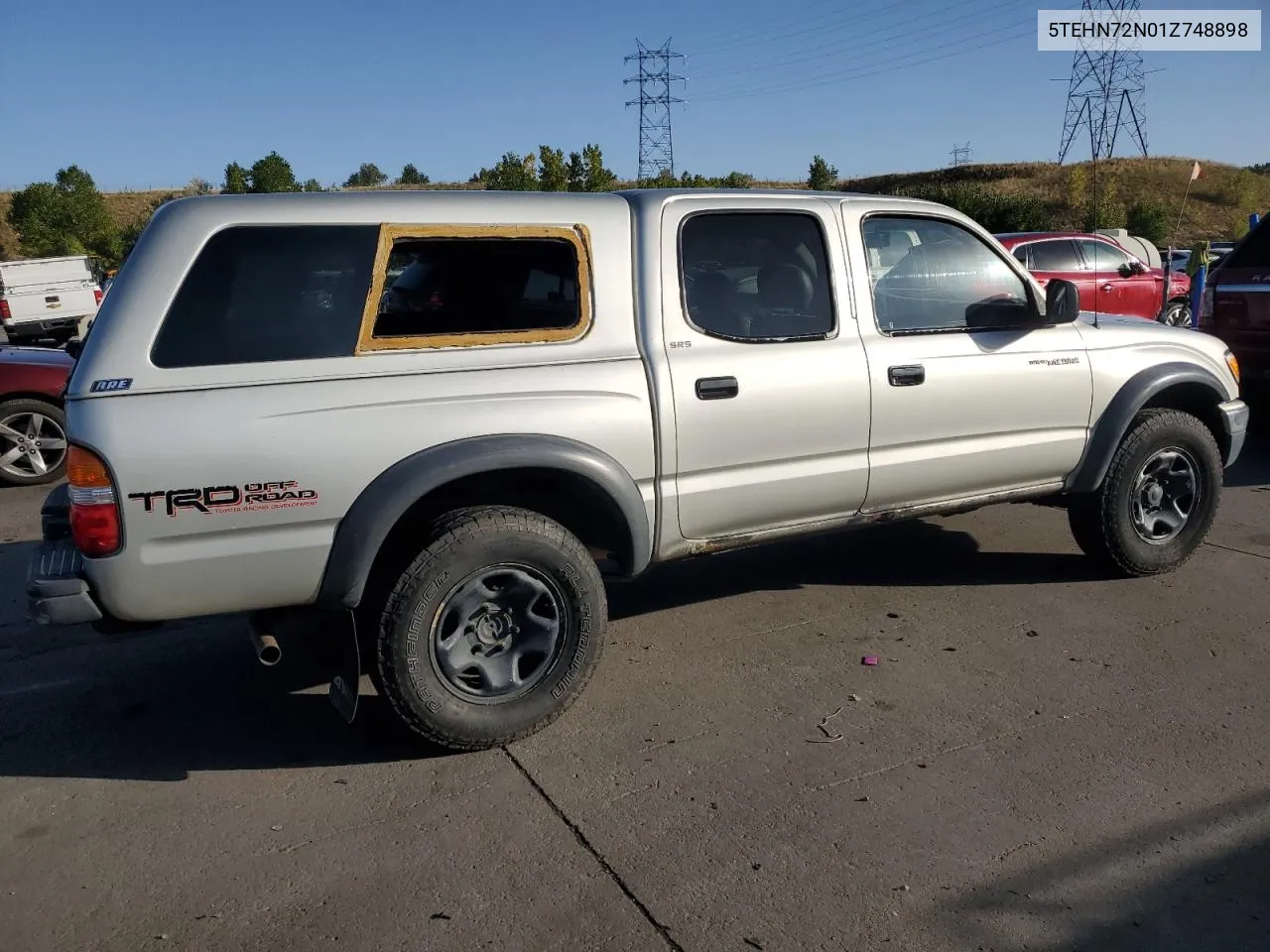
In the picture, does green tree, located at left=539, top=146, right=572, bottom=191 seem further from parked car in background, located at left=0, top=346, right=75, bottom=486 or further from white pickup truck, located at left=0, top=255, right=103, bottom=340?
parked car in background, located at left=0, top=346, right=75, bottom=486

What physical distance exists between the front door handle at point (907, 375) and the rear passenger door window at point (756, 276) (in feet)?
1.08

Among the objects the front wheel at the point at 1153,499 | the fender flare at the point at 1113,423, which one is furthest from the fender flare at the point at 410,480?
the front wheel at the point at 1153,499

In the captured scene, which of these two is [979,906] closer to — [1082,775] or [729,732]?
[1082,775]

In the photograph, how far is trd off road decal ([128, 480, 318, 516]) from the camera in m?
3.09

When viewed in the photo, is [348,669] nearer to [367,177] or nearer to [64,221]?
[64,221]

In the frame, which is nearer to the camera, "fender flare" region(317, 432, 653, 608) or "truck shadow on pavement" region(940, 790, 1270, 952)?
"truck shadow on pavement" region(940, 790, 1270, 952)

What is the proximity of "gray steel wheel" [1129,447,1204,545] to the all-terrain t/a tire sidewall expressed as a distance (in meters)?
0.02

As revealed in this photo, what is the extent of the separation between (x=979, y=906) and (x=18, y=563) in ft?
18.5

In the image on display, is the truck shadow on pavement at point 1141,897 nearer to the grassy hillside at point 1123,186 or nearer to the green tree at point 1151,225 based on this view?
the green tree at point 1151,225

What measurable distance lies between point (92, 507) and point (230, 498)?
1.25 ft

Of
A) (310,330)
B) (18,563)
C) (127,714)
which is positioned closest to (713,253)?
(310,330)

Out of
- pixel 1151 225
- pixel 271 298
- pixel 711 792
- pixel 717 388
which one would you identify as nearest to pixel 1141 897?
pixel 711 792

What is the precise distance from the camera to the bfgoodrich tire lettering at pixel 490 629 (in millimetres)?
3426

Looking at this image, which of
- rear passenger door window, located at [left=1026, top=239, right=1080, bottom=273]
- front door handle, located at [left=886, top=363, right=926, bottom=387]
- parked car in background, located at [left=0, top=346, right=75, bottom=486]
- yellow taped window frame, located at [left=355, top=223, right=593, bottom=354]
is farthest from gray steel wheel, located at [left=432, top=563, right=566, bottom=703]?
rear passenger door window, located at [left=1026, top=239, right=1080, bottom=273]
